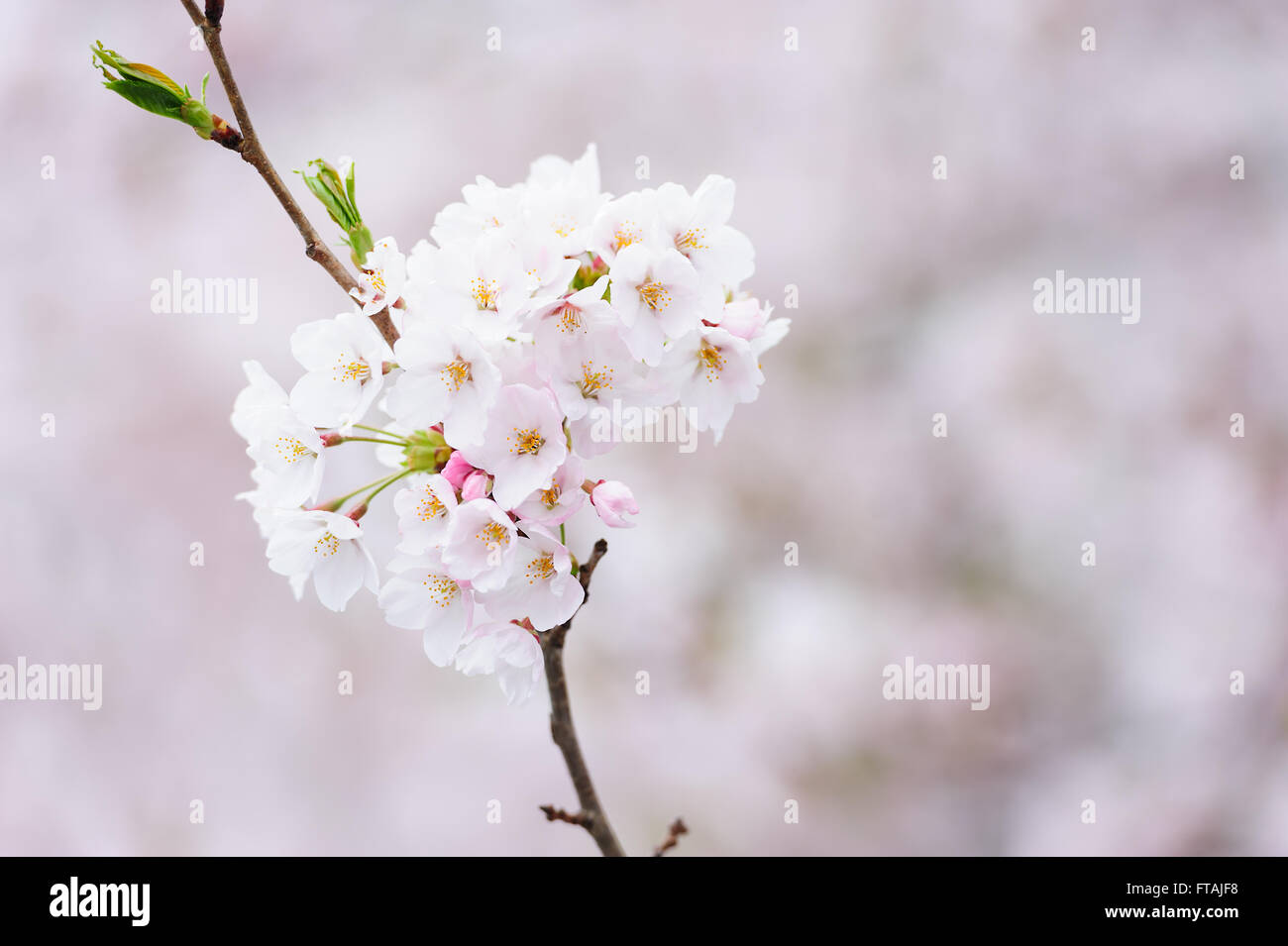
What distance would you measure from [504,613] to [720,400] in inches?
10.0

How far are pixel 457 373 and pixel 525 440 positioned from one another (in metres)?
0.07

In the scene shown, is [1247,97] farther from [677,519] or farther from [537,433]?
[537,433]

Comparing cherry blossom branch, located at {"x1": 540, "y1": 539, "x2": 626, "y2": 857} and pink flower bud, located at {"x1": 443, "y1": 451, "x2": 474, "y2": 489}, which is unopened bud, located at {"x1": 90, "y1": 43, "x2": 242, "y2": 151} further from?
cherry blossom branch, located at {"x1": 540, "y1": 539, "x2": 626, "y2": 857}

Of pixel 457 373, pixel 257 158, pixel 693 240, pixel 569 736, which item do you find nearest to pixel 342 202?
pixel 257 158

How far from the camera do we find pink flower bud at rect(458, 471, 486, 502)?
67 cm

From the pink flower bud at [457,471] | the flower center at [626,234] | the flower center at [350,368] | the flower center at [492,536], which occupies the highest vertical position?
the flower center at [626,234]

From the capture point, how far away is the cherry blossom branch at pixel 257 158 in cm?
67

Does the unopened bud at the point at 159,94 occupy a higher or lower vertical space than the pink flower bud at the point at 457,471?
higher

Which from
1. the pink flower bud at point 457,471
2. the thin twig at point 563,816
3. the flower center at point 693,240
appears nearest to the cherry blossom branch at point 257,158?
the pink flower bud at point 457,471

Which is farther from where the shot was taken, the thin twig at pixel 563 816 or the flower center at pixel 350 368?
the thin twig at pixel 563 816

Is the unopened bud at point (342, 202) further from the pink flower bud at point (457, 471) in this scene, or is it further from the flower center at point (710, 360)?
the flower center at point (710, 360)

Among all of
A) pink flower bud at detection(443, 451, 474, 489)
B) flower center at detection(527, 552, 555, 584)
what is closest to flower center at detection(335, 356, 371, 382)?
pink flower bud at detection(443, 451, 474, 489)

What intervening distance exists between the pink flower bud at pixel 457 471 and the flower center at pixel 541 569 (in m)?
0.09
